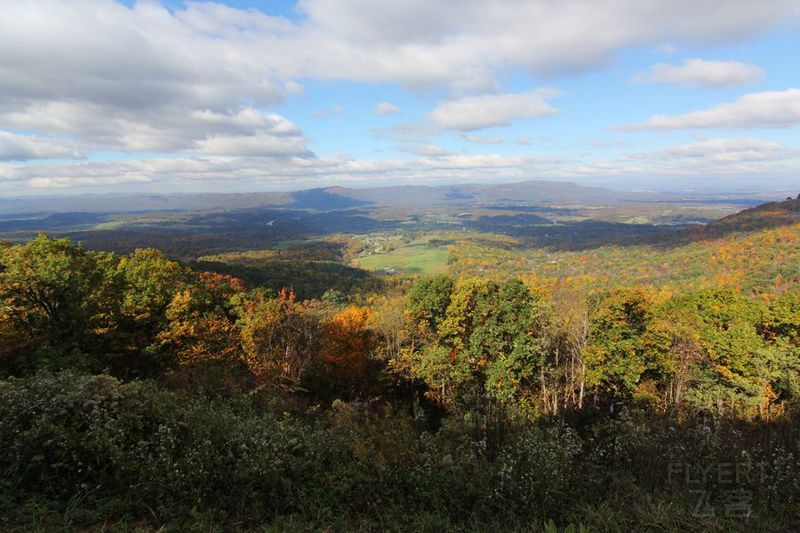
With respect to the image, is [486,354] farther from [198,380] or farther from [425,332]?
[198,380]

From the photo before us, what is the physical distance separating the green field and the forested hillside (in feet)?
296

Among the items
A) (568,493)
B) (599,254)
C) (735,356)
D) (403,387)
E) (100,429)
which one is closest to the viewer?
(100,429)

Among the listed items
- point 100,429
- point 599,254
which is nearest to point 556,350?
point 100,429

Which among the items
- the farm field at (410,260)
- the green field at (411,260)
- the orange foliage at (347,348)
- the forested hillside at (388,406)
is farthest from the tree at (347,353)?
the green field at (411,260)

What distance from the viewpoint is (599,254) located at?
138 meters

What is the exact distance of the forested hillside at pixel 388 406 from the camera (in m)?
5.82

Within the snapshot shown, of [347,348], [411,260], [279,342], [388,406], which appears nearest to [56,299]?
[279,342]

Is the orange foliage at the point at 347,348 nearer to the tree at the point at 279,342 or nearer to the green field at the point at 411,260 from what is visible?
the tree at the point at 279,342

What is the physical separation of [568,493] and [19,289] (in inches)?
786

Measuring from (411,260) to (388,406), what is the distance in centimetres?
12680

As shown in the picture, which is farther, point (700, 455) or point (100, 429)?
point (700, 455)

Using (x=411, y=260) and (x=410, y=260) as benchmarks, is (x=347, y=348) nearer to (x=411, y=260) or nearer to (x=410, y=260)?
(x=411, y=260)

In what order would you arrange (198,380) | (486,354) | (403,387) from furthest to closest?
(403,387) < (486,354) < (198,380)

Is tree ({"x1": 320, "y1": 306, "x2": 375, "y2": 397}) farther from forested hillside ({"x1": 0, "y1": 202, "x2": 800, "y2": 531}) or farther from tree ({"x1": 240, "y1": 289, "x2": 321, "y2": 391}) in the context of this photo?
tree ({"x1": 240, "y1": 289, "x2": 321, "y2": 391})
